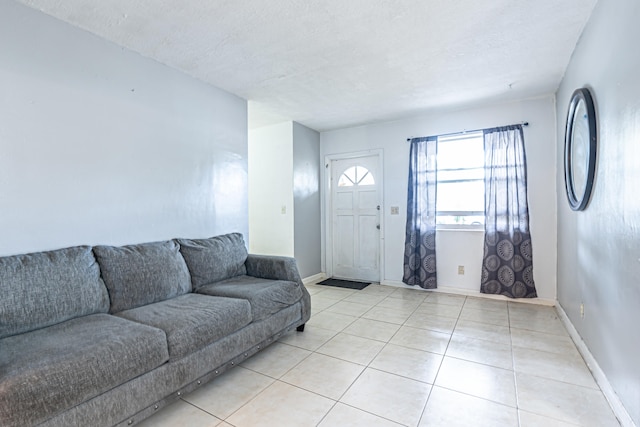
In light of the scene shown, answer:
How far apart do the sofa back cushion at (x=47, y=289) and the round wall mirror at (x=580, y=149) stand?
3.19 meters

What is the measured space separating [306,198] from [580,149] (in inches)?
127

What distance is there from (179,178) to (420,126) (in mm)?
3095

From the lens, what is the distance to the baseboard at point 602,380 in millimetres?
1511

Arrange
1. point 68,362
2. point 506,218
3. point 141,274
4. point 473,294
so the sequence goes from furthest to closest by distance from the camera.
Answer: point 473,294 < point 506,218 < point 141,274 < point 68,362

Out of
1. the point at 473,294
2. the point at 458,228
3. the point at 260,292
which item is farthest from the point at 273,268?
the point at 473,294

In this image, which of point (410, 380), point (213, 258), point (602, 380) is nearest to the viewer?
point (602, 380)

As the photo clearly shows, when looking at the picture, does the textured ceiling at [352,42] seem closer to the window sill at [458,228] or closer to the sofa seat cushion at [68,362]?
the window sill at [458,228]

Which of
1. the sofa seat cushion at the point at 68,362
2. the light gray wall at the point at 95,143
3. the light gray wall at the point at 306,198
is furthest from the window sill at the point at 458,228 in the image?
the sofa seat cushion at the point at 68,362

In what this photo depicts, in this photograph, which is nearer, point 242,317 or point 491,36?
point 242,317

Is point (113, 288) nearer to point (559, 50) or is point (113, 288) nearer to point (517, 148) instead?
point (559, 50)

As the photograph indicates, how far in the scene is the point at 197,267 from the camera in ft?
8.38

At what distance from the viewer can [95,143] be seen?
2.22 m

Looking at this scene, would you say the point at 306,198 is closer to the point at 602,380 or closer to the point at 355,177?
the point at 355,177

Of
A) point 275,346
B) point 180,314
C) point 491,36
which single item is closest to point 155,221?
point 180,314
